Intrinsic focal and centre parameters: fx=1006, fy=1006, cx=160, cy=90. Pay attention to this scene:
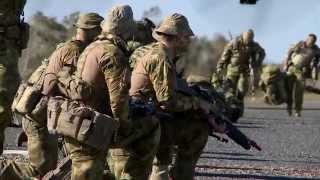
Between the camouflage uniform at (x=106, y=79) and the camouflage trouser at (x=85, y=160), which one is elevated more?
the camouflage uniform at (x=106, y=79)

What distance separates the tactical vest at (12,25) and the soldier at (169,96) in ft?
4.83

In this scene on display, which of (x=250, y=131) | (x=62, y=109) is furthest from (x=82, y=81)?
(x=250, y=131)

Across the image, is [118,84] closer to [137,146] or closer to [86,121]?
[86,121]

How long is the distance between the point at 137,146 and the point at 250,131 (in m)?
11.3

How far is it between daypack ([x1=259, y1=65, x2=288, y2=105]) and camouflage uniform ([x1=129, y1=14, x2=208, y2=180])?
13.8 metres

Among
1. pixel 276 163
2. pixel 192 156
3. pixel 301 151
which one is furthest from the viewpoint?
pixel 301 151

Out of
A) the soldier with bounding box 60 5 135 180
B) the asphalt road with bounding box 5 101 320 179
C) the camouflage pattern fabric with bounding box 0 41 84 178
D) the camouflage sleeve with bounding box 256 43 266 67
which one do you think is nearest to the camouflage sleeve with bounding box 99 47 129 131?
the soldier with bounding box 60 5 135 180

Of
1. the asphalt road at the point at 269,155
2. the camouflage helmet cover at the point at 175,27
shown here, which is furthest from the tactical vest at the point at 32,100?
the asphalt road at the point at 269,155

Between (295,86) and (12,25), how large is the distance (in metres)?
14.5

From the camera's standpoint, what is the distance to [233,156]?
1433cm

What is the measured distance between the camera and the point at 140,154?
27.7ft

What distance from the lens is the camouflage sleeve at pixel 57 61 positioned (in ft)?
29.3

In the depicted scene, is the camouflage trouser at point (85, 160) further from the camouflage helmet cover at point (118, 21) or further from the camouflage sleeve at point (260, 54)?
the camouflage sleeve at point (260, 54)

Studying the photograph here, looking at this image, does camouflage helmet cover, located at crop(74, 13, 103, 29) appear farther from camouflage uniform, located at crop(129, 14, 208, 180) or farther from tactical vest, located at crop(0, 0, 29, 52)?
tactical vest, located at crop(0, 0, 29, 52)
